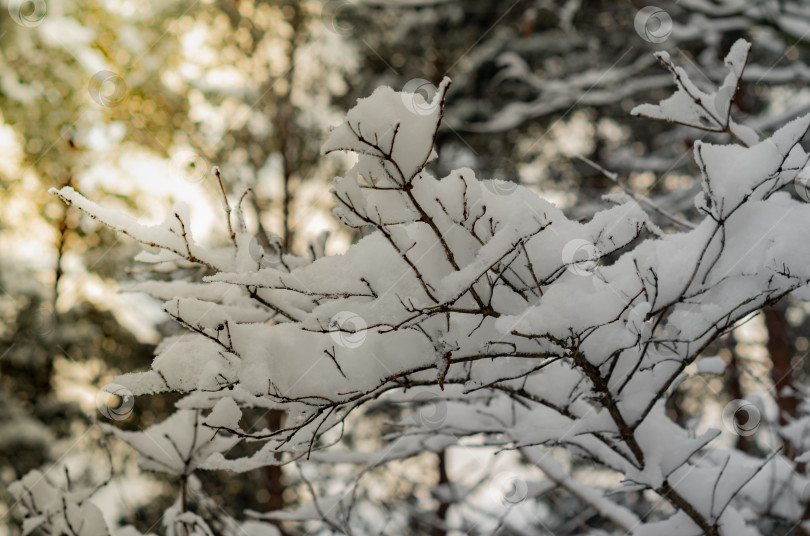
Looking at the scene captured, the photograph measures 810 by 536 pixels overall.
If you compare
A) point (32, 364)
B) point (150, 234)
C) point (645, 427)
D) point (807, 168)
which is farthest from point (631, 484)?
point (32, 364)

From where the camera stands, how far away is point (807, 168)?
105 centimetres


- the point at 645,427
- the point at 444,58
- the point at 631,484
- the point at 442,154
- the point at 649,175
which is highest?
the point at 444,58

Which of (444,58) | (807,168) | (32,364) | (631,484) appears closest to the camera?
(807,168)

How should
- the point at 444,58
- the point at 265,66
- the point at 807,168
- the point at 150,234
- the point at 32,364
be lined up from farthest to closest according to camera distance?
the point at 444,58 < the point at 32,364 < the point at 265,66 < the point at 807,168 < the point at 150,234

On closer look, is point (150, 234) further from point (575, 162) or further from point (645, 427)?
point (575, 162)

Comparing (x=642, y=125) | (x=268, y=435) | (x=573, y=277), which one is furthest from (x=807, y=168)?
(x=642, y=125)

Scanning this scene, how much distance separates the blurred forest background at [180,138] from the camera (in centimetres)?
596

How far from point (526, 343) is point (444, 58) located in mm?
6976

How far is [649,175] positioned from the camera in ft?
23.9

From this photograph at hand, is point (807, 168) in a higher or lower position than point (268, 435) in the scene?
higher

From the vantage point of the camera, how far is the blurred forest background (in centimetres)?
596

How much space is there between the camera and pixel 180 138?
6.37 m

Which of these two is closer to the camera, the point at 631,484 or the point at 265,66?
the point at 631,484

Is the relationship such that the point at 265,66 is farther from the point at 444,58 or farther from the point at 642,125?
the point at 642,125
